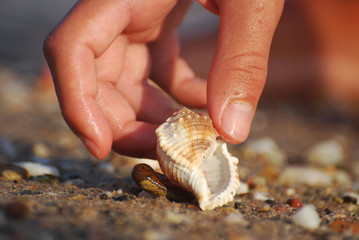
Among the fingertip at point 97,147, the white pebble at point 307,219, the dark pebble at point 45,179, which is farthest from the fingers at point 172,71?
the white pebble at point 307,219

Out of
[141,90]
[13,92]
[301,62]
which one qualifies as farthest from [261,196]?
[13,92]

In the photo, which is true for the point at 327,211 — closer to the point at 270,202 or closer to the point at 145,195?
the point at 270,202

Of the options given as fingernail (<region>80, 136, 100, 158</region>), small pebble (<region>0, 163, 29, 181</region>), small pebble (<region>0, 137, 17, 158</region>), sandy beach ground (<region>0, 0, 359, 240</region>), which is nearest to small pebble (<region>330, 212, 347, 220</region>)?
sandy beach ground (<region>0, 0, 359, 240</region>)

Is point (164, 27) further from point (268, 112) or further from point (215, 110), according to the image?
point (268, 112)

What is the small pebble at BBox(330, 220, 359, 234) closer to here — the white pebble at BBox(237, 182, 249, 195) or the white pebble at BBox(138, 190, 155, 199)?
the white pebble at BBox(237, 182, 249, 195)

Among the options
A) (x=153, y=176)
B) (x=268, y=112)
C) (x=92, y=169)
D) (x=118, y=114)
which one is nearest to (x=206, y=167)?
(x=153, y=176)

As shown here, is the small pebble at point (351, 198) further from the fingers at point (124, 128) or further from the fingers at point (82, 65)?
the fingers at point (82, 65)
